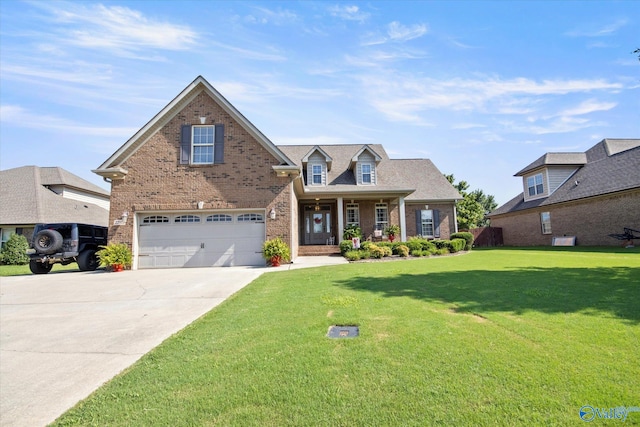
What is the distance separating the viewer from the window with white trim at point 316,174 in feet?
64.7

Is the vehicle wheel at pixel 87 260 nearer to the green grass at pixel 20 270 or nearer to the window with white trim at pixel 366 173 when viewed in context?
the green grass at pixel 20 270

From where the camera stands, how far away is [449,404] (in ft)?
7.68

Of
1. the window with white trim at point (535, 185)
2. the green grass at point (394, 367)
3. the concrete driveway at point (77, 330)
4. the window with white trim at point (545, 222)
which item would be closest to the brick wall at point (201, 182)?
the concrete driveway at point (77, 330)

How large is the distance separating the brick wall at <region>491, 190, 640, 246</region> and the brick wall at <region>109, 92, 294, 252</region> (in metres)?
18.7

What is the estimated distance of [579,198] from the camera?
19094mm

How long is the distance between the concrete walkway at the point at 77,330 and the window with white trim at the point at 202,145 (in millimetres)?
6098

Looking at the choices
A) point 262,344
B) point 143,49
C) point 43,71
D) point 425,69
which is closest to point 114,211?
point 43,71

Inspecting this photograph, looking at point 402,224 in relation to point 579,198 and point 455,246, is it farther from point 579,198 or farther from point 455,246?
point 579,198

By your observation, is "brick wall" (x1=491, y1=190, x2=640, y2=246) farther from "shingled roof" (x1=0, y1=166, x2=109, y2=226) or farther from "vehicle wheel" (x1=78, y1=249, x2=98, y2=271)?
"shingled roof" (x1=0, y1=166, x2=109, y2=226)

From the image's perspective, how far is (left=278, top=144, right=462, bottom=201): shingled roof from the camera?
62.0ft

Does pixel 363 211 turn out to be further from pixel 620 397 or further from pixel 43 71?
pixel 620 397

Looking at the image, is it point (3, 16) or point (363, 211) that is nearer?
point (3, 16)

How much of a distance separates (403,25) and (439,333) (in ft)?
30.3

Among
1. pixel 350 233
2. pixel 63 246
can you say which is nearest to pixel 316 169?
pixel 350 233
